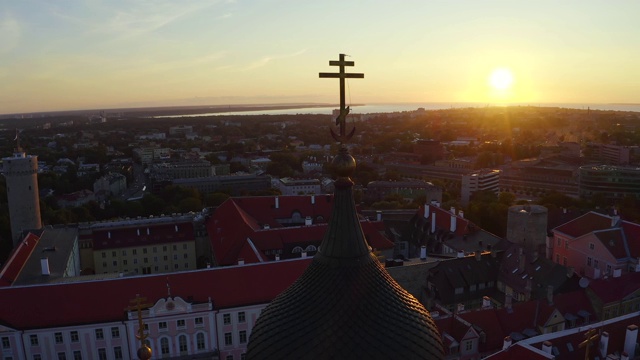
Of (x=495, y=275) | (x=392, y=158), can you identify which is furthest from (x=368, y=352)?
(x=392, y=158)

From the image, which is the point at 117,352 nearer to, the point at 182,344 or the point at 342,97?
the point at 182,344

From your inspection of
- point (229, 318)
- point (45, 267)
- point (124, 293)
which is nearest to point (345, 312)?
point (229, 318)

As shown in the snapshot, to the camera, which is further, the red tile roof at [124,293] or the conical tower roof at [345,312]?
the red tile roof at [124,293]

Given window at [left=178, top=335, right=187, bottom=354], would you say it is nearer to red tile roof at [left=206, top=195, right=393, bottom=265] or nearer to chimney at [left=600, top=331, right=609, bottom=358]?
red tile roof at [left=206, top=195, right=393, bottom=265]

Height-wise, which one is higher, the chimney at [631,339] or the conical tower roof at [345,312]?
the conical tower roof at [345,312]

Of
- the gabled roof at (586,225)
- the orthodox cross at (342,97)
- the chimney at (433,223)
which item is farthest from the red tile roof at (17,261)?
the gabled roof at (586,225)

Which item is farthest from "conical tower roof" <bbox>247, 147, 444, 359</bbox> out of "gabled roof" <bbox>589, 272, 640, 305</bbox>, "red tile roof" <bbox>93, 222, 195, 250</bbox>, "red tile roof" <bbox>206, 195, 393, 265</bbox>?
"red tile roof" <bbox>93, 222, 195, 250</bbox>

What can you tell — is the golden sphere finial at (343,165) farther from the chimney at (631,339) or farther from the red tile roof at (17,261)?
the red tile roof at (17,261)
